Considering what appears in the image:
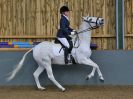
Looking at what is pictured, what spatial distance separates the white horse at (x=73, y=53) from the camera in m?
10.5

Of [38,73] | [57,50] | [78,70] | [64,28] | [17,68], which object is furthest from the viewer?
[78,70]

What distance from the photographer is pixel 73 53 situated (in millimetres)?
10680

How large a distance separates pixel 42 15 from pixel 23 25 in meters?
0.64

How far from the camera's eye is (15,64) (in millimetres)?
11203

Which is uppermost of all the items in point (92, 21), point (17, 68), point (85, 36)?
point (92, 21)

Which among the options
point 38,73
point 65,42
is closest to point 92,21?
point 65,42

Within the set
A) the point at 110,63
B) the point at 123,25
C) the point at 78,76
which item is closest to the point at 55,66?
the point at 78,76

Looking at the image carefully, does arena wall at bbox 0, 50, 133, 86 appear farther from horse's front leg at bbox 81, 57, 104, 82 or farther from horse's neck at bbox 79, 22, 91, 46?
horse's neck at bbox 79, 22, 91, 46

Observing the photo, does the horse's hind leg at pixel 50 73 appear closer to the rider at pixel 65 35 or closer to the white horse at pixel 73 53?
the white horse at pixel 73 53

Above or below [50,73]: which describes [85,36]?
above

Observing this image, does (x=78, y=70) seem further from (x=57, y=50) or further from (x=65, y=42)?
(x=65, y=42)

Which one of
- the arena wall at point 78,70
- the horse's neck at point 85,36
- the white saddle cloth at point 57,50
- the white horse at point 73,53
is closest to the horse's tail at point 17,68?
the arena wall at point 78,70

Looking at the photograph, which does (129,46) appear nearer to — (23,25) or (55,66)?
(55,66)

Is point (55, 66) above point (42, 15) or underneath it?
underneath
